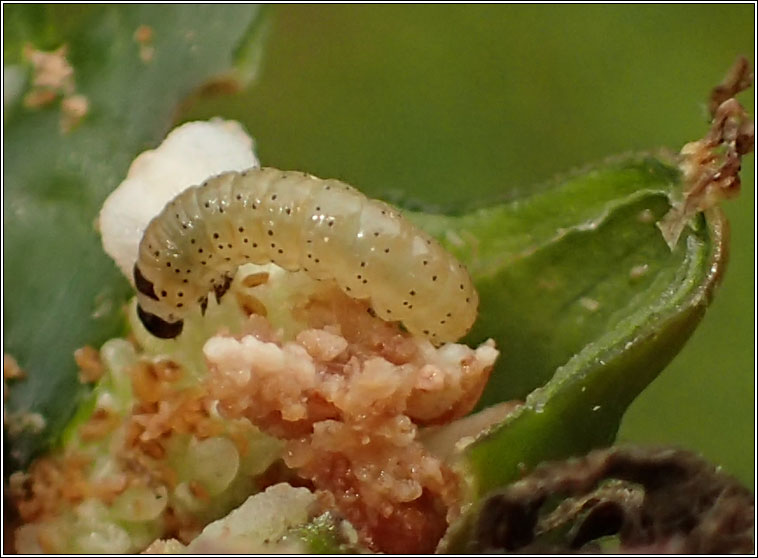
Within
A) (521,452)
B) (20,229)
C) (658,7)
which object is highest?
(658,7)

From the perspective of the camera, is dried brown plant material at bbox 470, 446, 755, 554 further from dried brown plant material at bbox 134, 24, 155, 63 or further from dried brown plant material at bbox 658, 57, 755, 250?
dried brown plant material at bbox 134, 24, 155, 63

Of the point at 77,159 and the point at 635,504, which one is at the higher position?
the point at 635,504

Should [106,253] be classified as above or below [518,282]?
below

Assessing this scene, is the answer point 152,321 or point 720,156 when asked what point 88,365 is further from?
point 720,156

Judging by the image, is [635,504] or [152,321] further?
[152,321]

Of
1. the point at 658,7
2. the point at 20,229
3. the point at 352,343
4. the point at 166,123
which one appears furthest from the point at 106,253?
the point at 658,7

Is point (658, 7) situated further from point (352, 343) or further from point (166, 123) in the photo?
point (352, 343)

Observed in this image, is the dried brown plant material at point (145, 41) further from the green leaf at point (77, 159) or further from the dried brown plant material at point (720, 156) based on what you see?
the dried brown plant material at point (720, 156)

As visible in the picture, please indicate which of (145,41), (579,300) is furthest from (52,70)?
(579,300)
